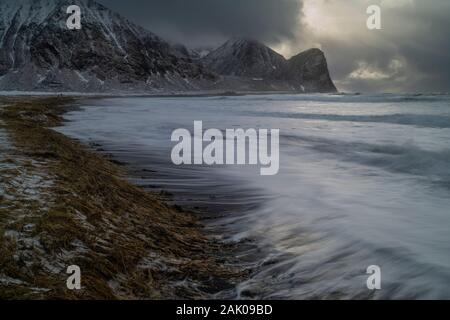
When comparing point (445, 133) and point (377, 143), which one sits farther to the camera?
point (445, 133)

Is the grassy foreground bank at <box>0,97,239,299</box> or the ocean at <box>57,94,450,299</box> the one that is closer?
the grassy foreground bank at <box>0,97,239,299</box>

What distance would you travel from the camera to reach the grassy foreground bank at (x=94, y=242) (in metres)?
3.78

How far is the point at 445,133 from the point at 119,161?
53.2 feet

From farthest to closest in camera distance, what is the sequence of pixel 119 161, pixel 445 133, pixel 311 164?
1. pixel 445 133
2. pixel 311 164
3. pixel 119 161

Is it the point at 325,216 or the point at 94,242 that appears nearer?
the point at 94,242

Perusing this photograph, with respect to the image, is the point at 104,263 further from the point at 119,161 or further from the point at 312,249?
the point at 119,161

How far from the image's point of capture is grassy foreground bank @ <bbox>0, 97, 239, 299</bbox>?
3.78m

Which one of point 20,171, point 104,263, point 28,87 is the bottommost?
point 104,263

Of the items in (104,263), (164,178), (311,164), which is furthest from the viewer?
(311,164)

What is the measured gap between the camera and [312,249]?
549 cm

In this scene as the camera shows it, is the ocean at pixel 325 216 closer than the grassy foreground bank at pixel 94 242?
No

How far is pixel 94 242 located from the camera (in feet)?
15.1

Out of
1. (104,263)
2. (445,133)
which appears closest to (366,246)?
(104,263)

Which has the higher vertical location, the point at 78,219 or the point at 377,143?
the point at 377,143
